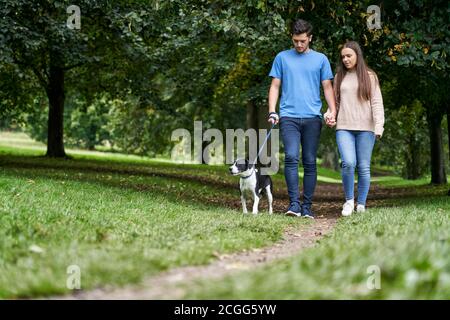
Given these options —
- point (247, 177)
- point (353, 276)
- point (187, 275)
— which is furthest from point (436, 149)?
point (187, 275)

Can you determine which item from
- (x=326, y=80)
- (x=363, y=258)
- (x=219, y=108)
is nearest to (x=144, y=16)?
(x=326, y=80)

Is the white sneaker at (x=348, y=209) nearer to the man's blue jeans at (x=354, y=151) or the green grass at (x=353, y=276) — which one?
the man's blue jeans at (x=354, y=151)

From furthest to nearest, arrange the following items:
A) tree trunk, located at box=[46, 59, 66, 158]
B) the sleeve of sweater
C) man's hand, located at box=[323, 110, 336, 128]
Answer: tree trunk, located at box=[46, 59, 66, 158], man's hand, located at box=[323, 110, 336, 128], the sleeve of sweater

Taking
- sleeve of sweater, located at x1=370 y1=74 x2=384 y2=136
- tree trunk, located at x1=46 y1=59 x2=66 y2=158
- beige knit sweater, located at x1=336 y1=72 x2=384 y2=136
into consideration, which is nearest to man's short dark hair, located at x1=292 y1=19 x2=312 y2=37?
beige knit sweater, located at x1=336 y1=72 x2=384 y2=136

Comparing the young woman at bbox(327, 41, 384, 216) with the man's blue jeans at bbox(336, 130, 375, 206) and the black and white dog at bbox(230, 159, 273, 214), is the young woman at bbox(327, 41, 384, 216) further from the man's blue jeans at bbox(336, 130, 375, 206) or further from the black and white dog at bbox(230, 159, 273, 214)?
the black and white dog at bbox(230, 159, 273, 214)

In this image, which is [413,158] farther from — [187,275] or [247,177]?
[187,275]

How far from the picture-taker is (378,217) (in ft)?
26.8

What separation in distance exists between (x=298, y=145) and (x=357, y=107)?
1.04 meters

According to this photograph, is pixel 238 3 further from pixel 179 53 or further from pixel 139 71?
pixel 139 71

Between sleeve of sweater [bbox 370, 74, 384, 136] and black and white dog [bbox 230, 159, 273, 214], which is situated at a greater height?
sleeve of sweater [bbox 370, 74, 384, 136]

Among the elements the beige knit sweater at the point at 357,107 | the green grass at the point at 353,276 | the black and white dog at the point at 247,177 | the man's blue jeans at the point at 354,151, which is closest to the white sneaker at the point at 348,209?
the man's blue jeans at the point at 354,151

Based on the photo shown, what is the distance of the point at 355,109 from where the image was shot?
9.27 m

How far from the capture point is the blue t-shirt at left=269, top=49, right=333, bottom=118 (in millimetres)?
9203
